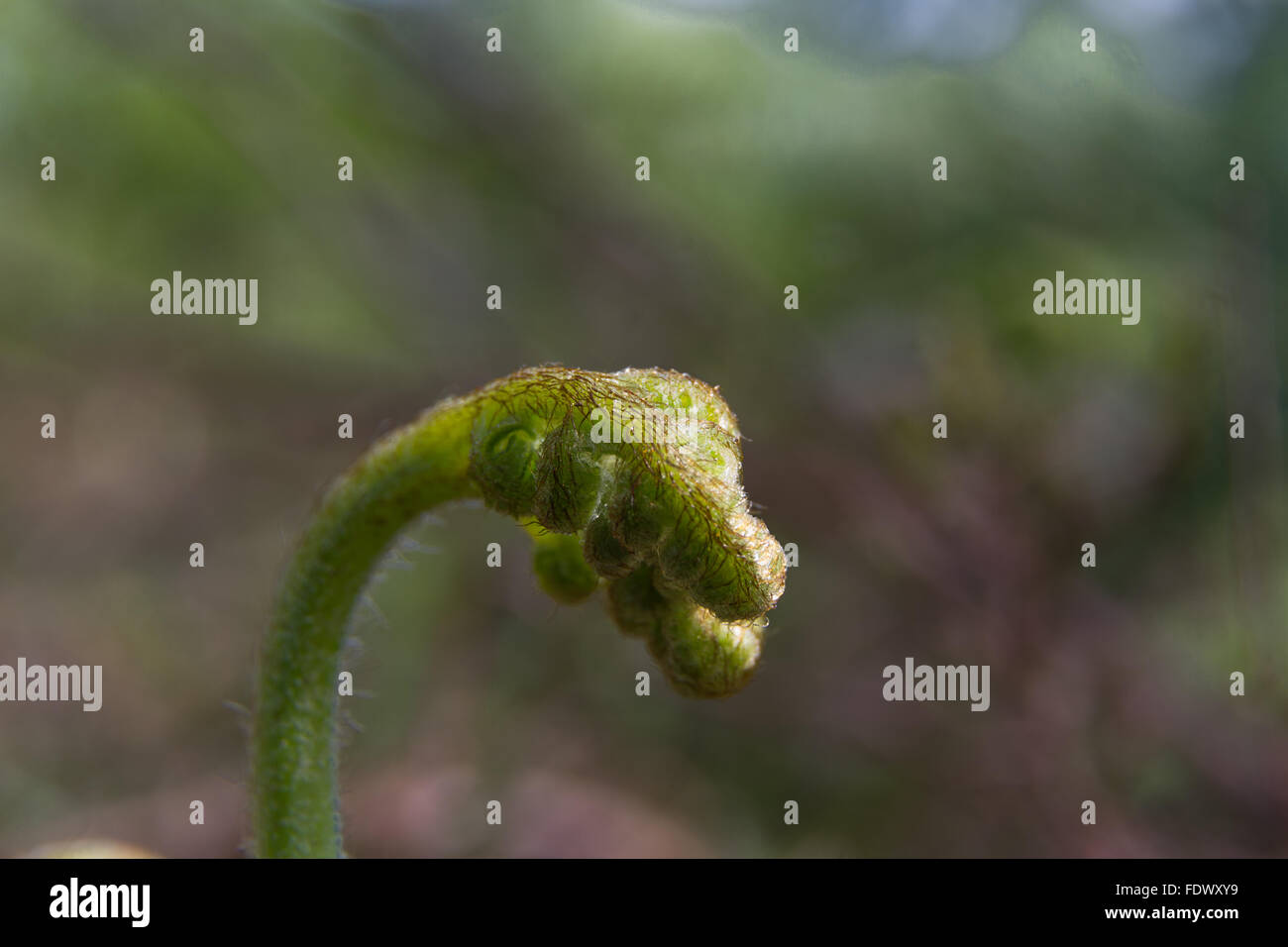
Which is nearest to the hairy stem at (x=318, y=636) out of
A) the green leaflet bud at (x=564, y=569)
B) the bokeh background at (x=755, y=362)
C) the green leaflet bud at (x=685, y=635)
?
the green leaflet bud at (x=564, y=569)

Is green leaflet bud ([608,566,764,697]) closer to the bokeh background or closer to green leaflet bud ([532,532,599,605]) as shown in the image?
green leaflet bud ([532,532,599,605])

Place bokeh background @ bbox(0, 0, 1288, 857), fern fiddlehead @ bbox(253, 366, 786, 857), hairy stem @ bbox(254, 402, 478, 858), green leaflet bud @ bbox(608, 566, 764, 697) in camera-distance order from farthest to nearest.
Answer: bokeh background @ bbox(0, 0, 1288, 857), hairy stem @ bbox(254, 402, 478, 858), green leaflet bud @ bbox(608, 566, 764, 697), fern fiddlehead @ bbox(253, 366, 786, 857)

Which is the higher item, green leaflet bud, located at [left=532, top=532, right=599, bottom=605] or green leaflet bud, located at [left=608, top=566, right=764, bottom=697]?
green leaflet bud, located at [left=532, top=532, right=599, bottom=605]

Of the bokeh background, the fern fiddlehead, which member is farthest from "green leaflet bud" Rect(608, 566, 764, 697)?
the bokeh background

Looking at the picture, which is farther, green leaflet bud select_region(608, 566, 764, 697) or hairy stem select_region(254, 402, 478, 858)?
hairy stem select_region(254, 402, 478, 858)

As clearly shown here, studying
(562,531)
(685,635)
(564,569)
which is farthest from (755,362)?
(562,531)

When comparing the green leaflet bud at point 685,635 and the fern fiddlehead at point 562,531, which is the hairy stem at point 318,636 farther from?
the green leaflet bud at point 685,635

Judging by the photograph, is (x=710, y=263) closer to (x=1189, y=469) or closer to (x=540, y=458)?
(x=1189, y=469)
